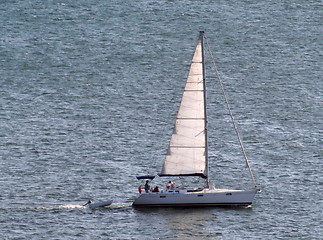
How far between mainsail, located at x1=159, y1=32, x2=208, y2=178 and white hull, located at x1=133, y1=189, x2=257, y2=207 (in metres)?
2.17

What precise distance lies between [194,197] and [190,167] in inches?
135

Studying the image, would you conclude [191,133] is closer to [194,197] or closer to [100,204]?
[194,197]

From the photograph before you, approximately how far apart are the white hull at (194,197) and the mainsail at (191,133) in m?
2.17

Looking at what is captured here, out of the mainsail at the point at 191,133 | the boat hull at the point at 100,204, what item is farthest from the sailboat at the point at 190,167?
the boat hull at the point at 100,204

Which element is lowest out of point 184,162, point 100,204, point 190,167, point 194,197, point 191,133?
point 100,204

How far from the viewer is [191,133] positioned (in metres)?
155

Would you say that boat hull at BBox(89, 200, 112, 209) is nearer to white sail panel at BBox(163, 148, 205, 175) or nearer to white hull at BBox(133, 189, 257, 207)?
white hull at BBox(133, 189, 257, 207)

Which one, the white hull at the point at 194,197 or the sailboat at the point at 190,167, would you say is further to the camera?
the white hull at the point at 194,197

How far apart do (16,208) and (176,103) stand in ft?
146

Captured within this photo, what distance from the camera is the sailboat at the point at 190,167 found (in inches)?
6093

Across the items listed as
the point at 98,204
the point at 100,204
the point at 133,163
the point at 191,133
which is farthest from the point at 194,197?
the point at 133,163

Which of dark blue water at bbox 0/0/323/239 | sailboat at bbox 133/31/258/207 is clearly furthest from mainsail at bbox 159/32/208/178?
dark blue water at bbox 0/0/323/239

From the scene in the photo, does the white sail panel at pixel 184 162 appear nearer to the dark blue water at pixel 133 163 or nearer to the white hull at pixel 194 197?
the white hull at pixel 194 197

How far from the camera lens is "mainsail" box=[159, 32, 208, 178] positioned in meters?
154
